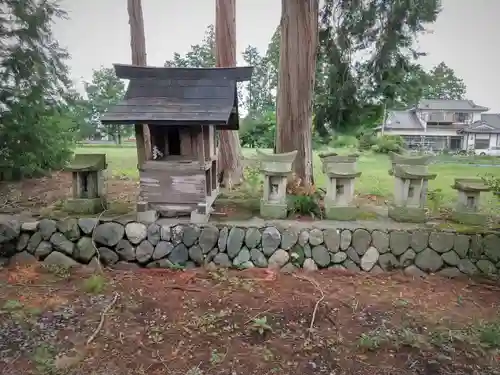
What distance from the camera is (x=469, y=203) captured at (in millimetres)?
3707

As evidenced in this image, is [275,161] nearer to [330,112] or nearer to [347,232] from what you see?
[347,232]

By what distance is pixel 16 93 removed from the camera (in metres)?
4.75

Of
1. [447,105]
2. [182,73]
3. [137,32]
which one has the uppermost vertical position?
[137,32]

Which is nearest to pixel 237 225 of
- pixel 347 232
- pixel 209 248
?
pixel 209 248

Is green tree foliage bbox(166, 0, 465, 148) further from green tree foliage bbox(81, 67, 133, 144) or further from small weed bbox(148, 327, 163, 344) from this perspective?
small weed bbox(148, 327, 163, 344)

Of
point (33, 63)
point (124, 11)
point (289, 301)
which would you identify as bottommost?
point (289, 301)

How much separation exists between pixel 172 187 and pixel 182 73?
122 cm

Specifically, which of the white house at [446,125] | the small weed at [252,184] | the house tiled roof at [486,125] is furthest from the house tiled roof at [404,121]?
the small weed at [252,184]

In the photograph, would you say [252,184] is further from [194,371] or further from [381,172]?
[194,371]

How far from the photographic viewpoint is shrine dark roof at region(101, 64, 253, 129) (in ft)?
11.1

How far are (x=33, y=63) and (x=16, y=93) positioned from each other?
1.60 feet

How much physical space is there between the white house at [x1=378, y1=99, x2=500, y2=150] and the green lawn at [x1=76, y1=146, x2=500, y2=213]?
0.90 metres


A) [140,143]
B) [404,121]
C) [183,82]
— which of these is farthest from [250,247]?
[404,121]

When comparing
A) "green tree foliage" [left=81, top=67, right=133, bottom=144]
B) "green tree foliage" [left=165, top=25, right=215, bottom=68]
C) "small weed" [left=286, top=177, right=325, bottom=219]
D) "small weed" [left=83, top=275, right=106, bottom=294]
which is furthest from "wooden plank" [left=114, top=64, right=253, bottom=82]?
"green tree foliage" [left=165, top=25, right=215, bottom=68]
